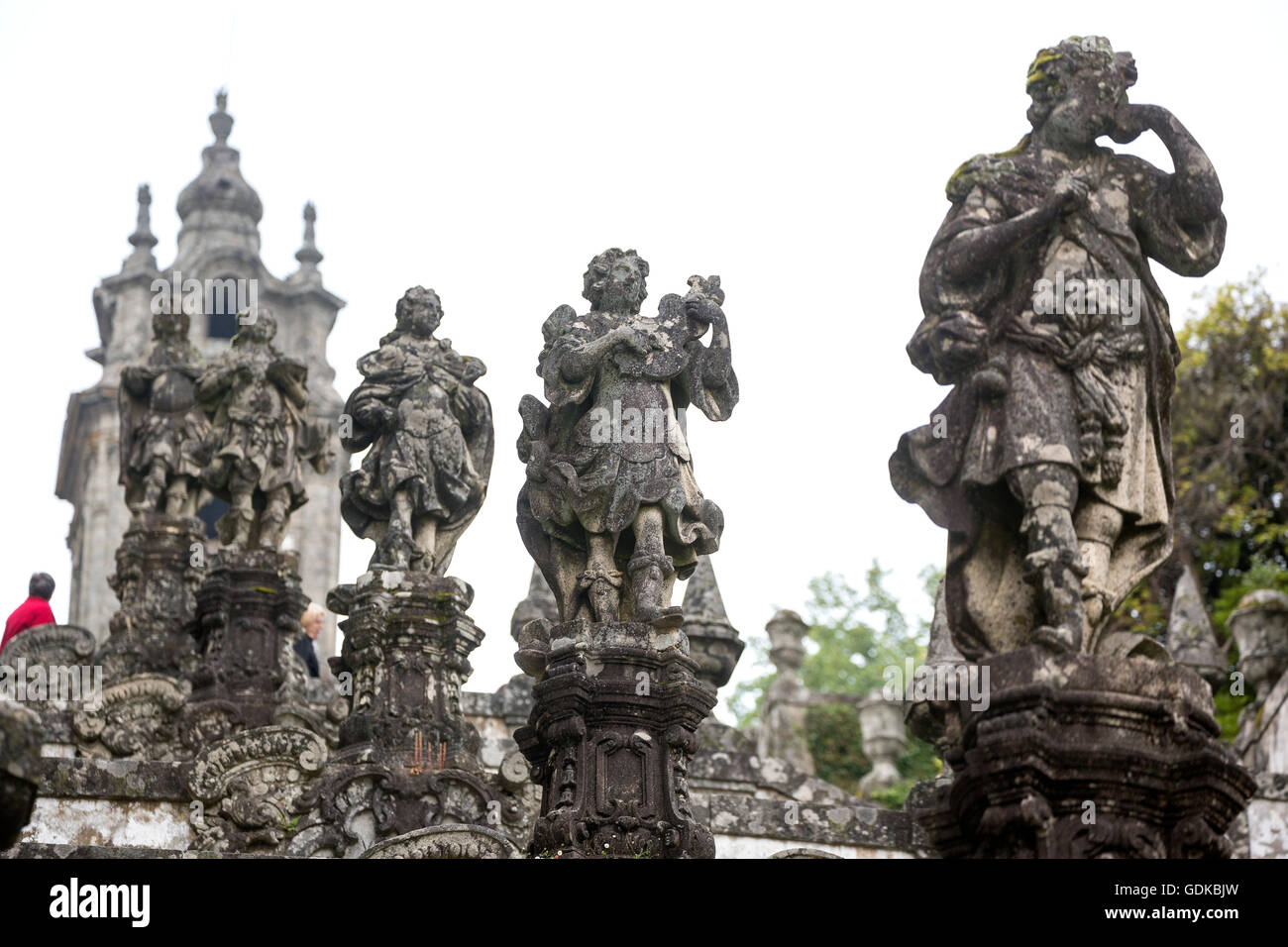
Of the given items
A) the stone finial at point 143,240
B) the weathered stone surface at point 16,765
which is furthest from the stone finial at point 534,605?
the stone finial at point 143,240

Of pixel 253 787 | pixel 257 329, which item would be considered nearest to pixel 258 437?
pixel 257 329

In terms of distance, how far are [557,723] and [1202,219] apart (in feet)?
12.3

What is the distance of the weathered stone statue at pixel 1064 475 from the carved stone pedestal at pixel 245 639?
7.79 metres

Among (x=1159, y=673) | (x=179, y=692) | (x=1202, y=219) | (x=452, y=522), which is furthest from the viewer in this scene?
(x=179, y=692)

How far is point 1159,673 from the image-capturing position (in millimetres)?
9234

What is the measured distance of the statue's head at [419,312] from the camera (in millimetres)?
15562

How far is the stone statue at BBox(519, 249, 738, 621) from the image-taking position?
37.5ft

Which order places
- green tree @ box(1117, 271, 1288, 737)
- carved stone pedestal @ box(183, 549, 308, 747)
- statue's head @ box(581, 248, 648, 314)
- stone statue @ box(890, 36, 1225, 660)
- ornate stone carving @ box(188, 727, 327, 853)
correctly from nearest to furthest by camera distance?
stone statue @ box(890, 36, 1225, 660), statue's head @ box(581, 248, 648, 314), ornate stone carving @ box(188, 727, 327, 853), carved stone pedestal @ box(183, 549, 308, 747), green tree @ box(1117, 271, 1288, 737)

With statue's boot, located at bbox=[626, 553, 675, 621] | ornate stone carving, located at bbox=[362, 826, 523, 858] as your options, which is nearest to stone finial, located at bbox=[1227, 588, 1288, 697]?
ornate stone carving, located at bbox=[362, 826, 523, 858]

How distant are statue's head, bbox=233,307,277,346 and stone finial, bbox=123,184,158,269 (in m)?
33.6

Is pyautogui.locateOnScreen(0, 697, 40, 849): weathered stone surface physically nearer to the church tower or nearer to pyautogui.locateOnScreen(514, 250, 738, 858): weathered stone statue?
pyautogui.locateOnScreen(514, 250, 738, 858): weathered stone statue

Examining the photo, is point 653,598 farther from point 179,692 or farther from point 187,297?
point 187,297
